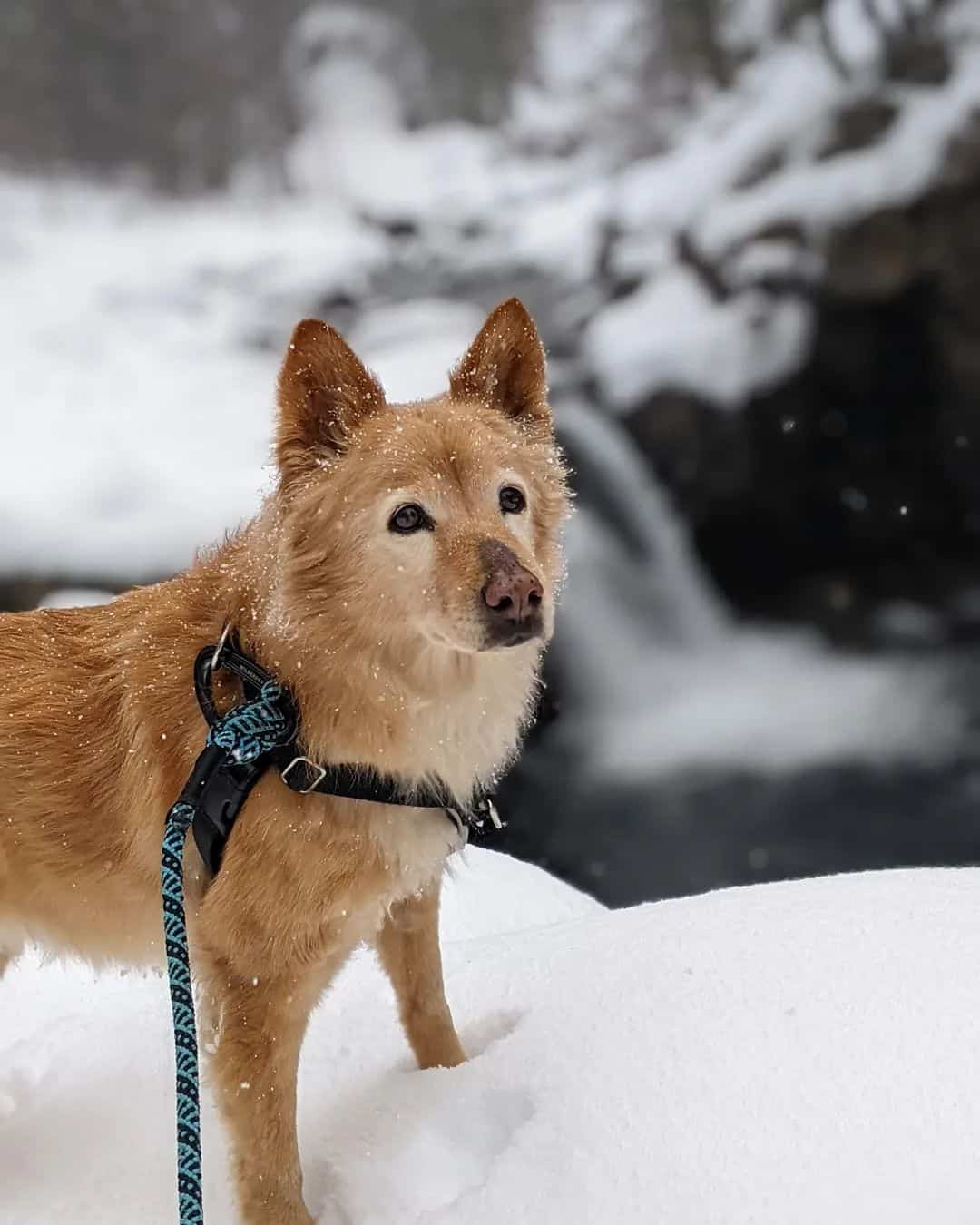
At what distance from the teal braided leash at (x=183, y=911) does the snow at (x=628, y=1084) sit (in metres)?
0.56

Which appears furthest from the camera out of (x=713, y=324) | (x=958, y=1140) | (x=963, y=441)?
(x=713, y=324)

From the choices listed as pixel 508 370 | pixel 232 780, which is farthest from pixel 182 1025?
pixel 508 370

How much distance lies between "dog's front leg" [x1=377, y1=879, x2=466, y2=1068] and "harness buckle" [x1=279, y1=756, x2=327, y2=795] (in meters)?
0.60

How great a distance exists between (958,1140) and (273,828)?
54.1 inches

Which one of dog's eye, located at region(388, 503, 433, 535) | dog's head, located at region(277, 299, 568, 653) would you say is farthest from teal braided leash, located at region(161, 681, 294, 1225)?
dog's eye, located at region(388, 503, 433, 535)

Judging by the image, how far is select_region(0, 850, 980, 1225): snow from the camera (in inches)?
66.9

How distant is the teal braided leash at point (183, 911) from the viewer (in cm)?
154

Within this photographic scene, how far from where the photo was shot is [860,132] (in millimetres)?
13023

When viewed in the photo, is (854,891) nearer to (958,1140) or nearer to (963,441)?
(958,1140)

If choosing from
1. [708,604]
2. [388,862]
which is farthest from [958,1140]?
[708,604]

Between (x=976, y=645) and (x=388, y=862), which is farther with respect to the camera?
(x=976, y=645)

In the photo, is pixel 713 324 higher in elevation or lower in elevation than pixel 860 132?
lower

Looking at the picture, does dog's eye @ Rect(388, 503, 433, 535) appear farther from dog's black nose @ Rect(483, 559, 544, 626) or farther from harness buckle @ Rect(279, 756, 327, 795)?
harness buckle @ Rect(279, 756, 327, 795)

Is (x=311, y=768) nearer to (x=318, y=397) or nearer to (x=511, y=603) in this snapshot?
(x=511, y=603)
